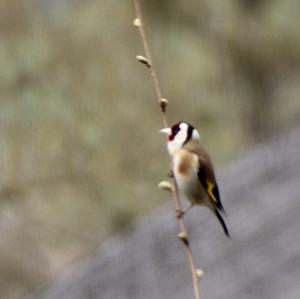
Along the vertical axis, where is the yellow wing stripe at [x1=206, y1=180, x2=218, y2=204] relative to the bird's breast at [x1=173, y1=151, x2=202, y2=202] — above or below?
below

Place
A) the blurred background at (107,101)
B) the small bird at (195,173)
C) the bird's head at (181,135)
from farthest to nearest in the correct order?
the blurred background at (107,101), the small bird at (195,173), the bird's head at (181,135)

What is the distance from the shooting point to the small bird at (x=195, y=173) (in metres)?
2.91

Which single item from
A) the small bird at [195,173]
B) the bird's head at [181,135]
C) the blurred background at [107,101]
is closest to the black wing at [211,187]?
the small bird at [195,173]

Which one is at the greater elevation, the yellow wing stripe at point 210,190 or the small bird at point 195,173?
the small bird at point 195,173

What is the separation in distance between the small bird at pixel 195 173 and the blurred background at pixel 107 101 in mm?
6538

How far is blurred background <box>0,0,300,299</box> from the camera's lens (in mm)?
10570

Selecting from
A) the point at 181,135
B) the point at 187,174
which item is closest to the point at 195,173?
the point at 187,174

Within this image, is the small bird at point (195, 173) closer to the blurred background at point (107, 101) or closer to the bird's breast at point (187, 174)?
the bird's breast at point (187, 174)

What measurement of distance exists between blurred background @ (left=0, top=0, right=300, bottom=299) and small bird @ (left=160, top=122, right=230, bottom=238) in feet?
21.4

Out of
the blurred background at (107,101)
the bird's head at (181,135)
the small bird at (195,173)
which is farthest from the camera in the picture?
the blurred background at (107,101)

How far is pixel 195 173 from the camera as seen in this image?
306cm

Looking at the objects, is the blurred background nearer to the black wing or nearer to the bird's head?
the black wing

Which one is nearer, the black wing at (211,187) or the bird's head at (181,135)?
the bird's head at (181,135)

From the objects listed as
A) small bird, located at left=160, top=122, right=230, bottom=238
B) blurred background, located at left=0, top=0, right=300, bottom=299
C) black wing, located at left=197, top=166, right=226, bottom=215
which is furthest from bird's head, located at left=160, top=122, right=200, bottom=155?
blurred background, located at left=0, top=0, right=300, bottom=299
